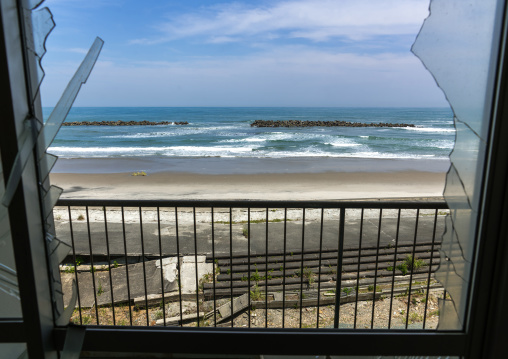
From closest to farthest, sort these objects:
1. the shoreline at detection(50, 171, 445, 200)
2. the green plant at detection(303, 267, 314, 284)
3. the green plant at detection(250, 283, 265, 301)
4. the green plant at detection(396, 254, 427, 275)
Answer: the green plant at detection(250, 283, 265, 301) → the green plant at detection(303, 267, 314, 284) → the green plant at detection(396, 254, 427, 275) → the shoreline at detection(50, 171, 445, 200)

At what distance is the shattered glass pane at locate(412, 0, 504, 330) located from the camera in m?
1.08

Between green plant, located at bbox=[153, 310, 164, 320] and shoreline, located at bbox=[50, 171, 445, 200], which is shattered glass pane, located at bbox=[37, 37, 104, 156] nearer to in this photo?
green plant, located at bbox=[153, 310, 164, 320]

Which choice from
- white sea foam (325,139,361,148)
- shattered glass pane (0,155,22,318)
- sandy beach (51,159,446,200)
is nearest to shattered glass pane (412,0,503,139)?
shattered glass pane (0,155,22,318)

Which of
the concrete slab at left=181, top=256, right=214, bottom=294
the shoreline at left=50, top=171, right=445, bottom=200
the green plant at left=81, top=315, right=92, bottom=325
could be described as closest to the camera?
the green plant at left=81, top=315, right=92, bottom=325

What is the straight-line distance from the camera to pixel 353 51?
197 cm

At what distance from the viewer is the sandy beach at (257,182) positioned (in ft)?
30.7

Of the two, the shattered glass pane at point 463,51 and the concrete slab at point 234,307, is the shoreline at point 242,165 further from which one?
the shattered glass pane at point 463,51

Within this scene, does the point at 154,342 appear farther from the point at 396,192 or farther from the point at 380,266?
the point at 396,192

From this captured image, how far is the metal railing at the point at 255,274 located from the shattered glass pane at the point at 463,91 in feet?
1.51

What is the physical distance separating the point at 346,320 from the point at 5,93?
9.73 feet

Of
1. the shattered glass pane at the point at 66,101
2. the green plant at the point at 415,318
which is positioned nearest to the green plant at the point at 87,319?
the shattered glass pane at the point at 66,101

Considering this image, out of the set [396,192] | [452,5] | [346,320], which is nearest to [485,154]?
[452,5]

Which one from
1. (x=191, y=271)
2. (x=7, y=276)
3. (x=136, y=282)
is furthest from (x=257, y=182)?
(x=7, y=276)

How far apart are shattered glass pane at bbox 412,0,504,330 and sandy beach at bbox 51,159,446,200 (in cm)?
748
